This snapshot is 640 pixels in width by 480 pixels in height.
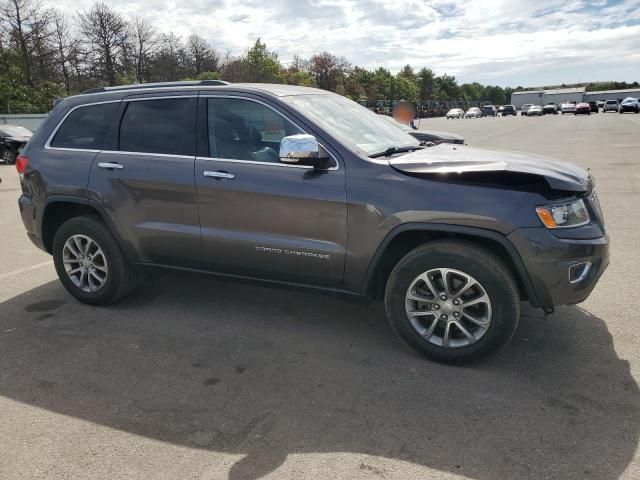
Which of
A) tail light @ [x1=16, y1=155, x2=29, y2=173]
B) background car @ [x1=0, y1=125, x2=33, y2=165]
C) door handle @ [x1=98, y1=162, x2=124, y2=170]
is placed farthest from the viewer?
background car @ [x1=0, y1=125, x2=33, y2=165]

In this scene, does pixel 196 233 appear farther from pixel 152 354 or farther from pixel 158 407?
pixel 158 407

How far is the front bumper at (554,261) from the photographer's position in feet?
10.3

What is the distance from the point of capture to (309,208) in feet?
11.9

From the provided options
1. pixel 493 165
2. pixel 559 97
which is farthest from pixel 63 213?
pixel 559 97

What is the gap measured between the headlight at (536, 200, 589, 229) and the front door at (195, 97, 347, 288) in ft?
4.06

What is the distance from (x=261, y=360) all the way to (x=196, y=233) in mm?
1114

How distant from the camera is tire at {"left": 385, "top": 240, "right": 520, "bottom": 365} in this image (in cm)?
326

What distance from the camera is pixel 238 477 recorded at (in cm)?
248

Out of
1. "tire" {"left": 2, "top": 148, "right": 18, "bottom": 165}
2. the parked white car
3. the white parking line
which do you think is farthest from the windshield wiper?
the parked white car

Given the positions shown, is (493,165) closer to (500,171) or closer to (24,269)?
(500,171)

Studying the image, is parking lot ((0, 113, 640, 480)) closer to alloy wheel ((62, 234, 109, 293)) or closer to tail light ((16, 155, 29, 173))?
alloy wheel ((62, 234, 109, 293))

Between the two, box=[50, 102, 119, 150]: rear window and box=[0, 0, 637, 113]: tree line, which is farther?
box=[0, 0, 637, 113]: tree line

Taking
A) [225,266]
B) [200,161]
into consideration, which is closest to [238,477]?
[225,266]

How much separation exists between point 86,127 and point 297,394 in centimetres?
301
